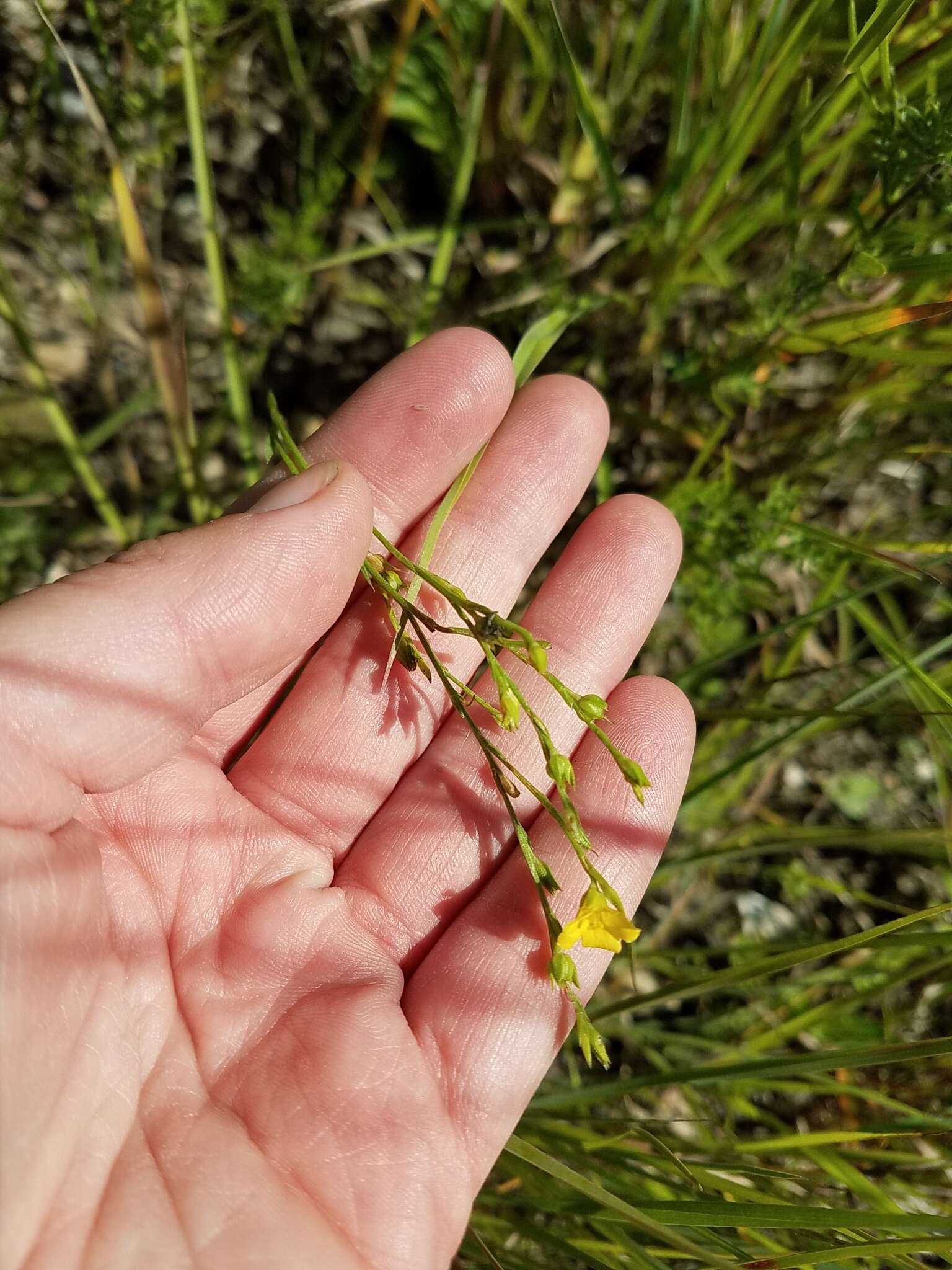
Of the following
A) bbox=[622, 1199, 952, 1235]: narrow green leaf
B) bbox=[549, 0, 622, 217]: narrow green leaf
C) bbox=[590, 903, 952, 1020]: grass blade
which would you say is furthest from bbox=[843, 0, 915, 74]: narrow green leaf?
bbox=[622, 1199, 952, 1235]: narrow green leaf

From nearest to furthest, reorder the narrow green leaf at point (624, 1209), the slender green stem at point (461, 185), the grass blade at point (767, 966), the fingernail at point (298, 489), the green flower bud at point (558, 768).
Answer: the narrow green leaf at point (624, 1209) → the grass blade at point (767, 966) → the green flower bud at point (558, 768) → the fingernail at point (298, 489) → the slender green stem at point (461, 185)

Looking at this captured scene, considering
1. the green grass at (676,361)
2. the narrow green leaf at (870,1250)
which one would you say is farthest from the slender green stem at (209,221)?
the narrow green leaf at (870,1250)

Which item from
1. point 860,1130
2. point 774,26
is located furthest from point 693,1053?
point 774,26

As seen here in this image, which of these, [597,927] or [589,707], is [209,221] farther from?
[597,927]

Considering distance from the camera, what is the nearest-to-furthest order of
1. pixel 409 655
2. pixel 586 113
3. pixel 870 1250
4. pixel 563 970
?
pixel 870 1250
pixel 563 970
pixel 409 655
pixel 586 113

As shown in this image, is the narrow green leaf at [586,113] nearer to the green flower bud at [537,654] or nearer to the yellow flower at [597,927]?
the green flower bud at [537,654]

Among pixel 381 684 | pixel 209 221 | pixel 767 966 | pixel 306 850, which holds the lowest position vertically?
pixel 306 850

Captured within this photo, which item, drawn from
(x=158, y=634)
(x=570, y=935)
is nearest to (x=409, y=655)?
(x=158, y=634)
